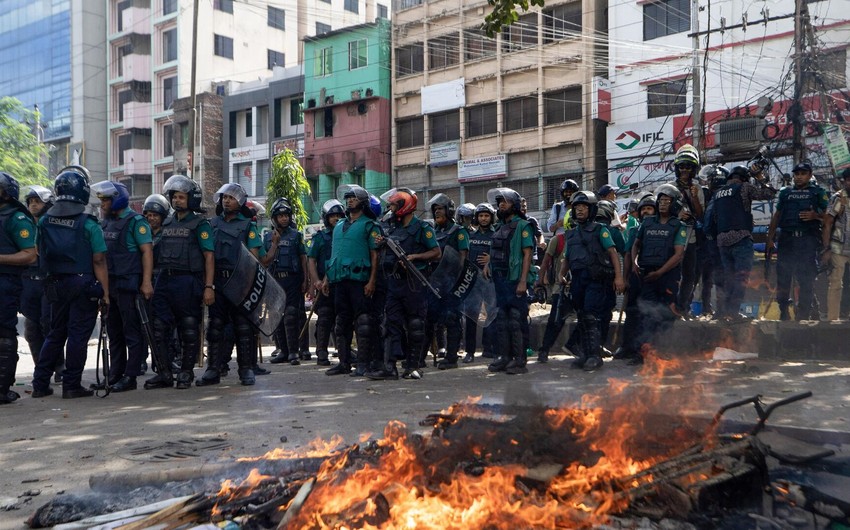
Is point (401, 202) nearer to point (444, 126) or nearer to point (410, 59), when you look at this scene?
point (444, 126)

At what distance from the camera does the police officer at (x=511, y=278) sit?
27.5ft

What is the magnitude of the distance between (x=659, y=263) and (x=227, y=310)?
477 centimetres

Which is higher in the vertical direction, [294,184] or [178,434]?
[294,184]

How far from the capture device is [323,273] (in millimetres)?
10250

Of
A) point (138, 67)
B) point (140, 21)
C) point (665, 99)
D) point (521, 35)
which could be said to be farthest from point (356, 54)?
point (140, 21)

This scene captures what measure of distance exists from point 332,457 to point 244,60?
45.2 metres

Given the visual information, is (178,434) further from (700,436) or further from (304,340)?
(304,340)

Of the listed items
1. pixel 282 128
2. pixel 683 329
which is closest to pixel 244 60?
pixel 282 128

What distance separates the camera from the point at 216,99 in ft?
132

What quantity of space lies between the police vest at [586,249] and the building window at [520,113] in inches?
890

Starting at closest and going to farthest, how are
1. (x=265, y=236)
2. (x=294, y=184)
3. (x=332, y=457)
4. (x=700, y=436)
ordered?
(x=332, y=457), (x=700, y=436), (x=265, y=236), (x=294, y=184)

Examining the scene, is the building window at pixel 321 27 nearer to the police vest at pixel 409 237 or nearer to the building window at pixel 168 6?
the building window at pixel 168 6

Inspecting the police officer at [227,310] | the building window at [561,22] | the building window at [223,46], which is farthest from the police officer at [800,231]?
the building window at [223,46]

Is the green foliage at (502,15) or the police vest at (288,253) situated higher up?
the green foliage at (502,15)
